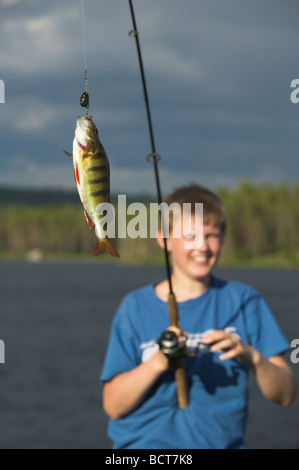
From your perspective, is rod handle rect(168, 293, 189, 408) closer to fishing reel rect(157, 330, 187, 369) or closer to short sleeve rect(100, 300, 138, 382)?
fishing reel rect(157, 330, 187, 369)

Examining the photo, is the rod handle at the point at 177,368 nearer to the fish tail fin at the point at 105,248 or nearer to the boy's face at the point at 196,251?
the boy's face at the point at 196,251

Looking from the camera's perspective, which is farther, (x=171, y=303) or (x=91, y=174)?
(x=171, y=303)

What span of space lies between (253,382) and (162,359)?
22.0m

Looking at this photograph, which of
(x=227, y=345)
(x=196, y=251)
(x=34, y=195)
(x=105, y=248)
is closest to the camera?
(x=105, y=248)

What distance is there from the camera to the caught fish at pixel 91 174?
1.54 m

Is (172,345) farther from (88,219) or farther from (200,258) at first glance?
(88,219)

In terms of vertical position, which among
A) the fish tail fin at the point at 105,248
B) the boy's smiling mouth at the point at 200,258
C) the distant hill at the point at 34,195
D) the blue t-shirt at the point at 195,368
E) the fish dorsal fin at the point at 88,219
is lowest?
the blue t-shirt at the point at 195,368

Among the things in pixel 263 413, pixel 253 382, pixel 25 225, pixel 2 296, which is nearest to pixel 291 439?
pixel 263 413

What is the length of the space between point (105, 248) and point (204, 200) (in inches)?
89.8

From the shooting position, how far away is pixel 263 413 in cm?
2045

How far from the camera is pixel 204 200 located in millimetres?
3750

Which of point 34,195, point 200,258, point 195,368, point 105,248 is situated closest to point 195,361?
point 195,368

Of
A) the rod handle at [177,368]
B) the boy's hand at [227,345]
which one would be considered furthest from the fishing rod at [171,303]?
the boy's hand at [227,345]
